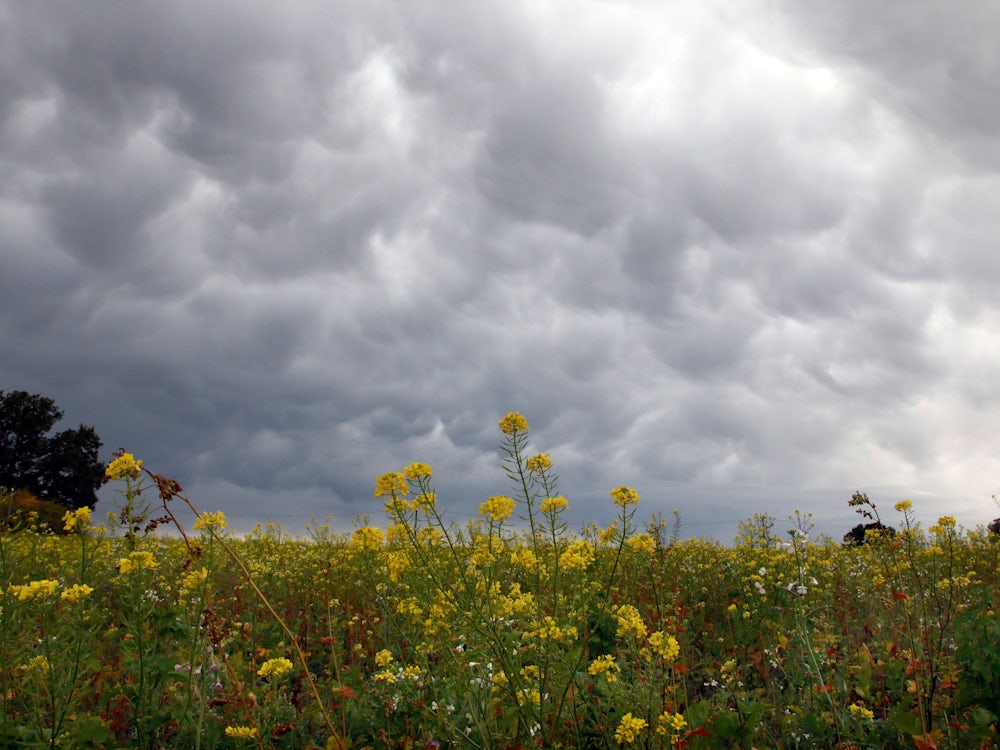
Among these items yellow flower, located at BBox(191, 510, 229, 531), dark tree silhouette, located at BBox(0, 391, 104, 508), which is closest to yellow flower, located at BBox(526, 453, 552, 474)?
yellow flower, located at BBox(191, 510, 229, 531)

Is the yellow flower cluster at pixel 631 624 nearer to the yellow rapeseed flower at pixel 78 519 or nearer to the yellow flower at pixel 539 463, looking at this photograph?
the yellow flower at pixel 539 463

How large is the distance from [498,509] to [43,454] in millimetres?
34801

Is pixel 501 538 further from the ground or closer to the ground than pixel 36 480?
closer to the ground

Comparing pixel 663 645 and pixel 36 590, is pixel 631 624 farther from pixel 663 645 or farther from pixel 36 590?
pixel 36 590

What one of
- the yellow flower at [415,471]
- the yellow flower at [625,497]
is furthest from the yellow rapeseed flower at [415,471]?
the yellow flower at [625,497]

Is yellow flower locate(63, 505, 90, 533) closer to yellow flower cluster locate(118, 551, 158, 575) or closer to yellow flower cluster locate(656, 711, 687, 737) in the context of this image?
yellow flower cluster locate(118, 551, 158, 575)

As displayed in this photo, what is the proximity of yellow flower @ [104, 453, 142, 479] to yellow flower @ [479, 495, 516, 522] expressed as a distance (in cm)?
178

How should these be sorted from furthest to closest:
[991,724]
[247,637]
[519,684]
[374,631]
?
[374,631], [247,637], [991,724], [519,684]

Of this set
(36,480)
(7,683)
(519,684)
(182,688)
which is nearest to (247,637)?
(182,688)

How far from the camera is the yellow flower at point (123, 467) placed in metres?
3.26

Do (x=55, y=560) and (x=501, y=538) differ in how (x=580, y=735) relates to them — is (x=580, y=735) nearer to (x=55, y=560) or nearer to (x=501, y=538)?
(x=501, y=538)

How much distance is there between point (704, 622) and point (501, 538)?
4.41m

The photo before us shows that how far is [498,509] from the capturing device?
3705 mm

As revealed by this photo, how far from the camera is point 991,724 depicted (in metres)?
3.45
